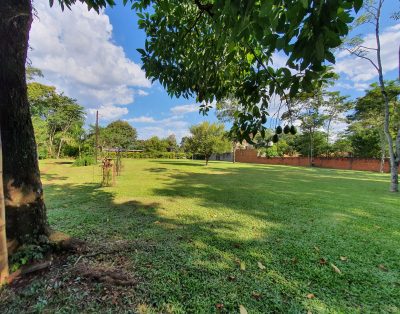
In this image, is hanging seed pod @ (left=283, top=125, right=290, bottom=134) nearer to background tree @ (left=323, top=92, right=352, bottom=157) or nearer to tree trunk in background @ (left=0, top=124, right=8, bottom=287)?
tree trunk in background @ (left=0, top=124, right=8, bottom=287)

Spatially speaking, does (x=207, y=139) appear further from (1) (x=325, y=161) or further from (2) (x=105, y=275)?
(2) (x=105, y=275)

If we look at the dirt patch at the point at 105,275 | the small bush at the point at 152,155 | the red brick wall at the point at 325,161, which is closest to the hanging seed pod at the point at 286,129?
the dirt patch at the point at 105,275

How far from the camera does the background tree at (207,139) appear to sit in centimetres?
1867

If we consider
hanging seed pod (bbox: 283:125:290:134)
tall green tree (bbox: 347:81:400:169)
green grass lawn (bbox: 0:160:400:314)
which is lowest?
green grass lawn (bbox: 0:160:400:314)

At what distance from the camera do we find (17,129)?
1.94 m

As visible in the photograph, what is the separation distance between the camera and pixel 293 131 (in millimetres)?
1618

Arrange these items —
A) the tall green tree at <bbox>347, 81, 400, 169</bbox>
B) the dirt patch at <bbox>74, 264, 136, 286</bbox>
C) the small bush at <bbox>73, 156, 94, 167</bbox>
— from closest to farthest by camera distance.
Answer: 1. the dirt patch at <bbox>74, 264, 136, 286</bbox>
2. the small bush at <bbox>73, 156, 94, 167</bbox>
3. the tall green tree at <bbox>347, 81, 400, 169</bbox>

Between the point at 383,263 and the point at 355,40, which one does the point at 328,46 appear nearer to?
the point at 383,263

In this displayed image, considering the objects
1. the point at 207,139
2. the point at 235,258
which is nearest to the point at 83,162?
the point at 207,139

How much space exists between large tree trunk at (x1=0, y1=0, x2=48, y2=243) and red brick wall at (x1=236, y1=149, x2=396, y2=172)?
24.6 metres

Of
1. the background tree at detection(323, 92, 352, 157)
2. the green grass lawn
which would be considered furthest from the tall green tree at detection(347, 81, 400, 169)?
the green grass lawn

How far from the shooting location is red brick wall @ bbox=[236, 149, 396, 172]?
1998cm

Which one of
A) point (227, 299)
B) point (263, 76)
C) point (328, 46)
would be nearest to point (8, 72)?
A: point (263, 76)

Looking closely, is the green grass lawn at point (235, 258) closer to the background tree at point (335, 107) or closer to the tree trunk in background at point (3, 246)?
the tree trunk in background at point (3, 246)
